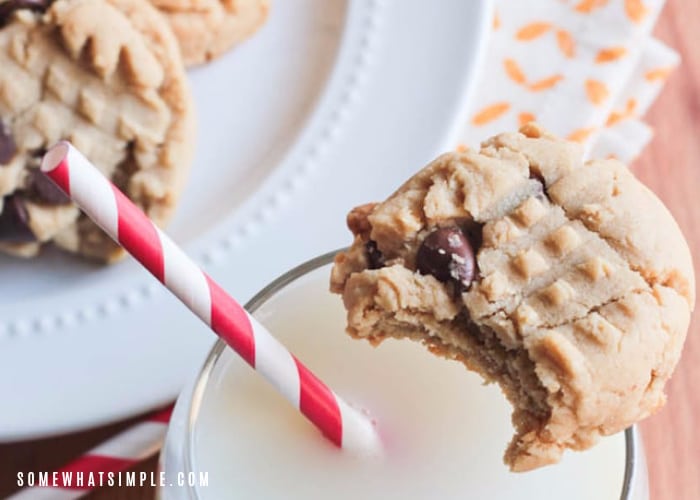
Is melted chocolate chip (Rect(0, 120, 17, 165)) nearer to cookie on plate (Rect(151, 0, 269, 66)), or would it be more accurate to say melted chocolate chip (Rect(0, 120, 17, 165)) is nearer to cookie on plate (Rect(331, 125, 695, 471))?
cookie on plate (Rect(151, 0, 269, 66))

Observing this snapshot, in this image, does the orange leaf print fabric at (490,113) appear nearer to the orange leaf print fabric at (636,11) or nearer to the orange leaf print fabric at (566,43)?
the orange leaf print fabric at (566,43)

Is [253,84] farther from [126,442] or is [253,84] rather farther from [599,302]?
[599,302]

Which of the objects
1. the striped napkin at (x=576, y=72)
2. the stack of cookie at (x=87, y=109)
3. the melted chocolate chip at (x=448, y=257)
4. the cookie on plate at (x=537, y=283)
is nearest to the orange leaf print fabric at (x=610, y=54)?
the striped napkin at (x=576, y=72)

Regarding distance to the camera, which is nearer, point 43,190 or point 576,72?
point 43,190

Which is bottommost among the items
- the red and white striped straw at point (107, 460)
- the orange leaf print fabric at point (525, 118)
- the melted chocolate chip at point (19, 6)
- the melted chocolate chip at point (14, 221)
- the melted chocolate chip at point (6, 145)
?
the red and white striped straw at point (107, 460)

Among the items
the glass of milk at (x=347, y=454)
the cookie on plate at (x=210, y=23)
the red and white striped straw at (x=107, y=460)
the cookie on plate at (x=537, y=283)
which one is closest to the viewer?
the cookie on plate at (x=537, y=283)

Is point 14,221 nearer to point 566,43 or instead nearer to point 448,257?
point 448,257

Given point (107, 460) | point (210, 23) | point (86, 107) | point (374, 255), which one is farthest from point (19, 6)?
point (374, 255)
